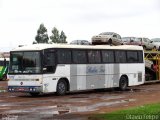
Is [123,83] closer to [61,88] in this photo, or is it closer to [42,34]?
[61,88]

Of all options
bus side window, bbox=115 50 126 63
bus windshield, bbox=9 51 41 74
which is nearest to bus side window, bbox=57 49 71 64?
bus windshield, bbox=9 51 41 74

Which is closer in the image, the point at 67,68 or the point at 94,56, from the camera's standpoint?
the point at 67,68

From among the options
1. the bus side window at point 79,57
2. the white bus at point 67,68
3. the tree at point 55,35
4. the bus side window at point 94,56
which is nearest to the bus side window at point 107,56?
the white bus at point 67,68

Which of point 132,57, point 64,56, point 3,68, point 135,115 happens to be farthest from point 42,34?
point 135,115

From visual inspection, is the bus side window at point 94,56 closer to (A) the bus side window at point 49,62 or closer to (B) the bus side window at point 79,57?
(B) the bus side window at point 79,57

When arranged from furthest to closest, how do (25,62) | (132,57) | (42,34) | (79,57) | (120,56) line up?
1. (42,34)
2. (132,57)
3. (120,56)
4. (79,57)
5. (25,62)

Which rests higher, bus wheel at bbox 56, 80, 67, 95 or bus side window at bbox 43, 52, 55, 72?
bus side window at bbox 43, 52, 55, 72

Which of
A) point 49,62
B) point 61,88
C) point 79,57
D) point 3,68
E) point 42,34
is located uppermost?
point 42,34

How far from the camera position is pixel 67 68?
92.0ft

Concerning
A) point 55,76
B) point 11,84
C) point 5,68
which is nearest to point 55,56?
point 55,76

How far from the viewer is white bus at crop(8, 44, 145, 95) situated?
87.0ft

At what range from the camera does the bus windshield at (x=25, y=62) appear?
86.9 feet

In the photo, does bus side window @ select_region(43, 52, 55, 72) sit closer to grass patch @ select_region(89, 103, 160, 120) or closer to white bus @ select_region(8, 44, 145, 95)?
white bus @ select_region(8, 44, 145, 95)

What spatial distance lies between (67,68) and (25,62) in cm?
255
